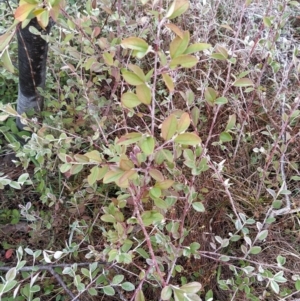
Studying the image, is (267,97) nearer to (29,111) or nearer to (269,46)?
(269,46)

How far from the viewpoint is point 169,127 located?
2.33ft

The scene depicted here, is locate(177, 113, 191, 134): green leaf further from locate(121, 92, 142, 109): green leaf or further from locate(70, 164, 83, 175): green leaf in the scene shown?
locate(70, 164, 83, 175): green leaf

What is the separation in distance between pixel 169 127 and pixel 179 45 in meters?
0.14

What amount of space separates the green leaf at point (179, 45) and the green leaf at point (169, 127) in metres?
0.11

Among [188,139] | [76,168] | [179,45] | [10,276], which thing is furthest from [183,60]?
[10,276]

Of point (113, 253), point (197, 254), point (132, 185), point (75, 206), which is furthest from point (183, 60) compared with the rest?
point (75, 206)

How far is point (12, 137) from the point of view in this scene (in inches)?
53.6

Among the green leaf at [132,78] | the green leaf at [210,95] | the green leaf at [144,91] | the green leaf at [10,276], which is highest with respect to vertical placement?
the green leaf at [132,78]

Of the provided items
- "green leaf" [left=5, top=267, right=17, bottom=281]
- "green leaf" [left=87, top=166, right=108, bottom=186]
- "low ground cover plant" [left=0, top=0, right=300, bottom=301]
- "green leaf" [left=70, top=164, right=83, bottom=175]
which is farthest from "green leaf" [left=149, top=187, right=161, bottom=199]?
"green leaf" [left=5, top=267, right=17, bottom=281]

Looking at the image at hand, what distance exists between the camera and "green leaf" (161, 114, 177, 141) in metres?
0.70

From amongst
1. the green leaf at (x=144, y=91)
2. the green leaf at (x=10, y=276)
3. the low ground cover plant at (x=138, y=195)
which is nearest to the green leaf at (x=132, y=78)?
the green leaf at (x=144, y=91)

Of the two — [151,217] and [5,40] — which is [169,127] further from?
[5,40]

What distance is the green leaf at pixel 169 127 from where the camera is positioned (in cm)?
70

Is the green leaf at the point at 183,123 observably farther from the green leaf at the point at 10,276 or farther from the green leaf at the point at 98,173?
the green leaf at the point at 10,276
